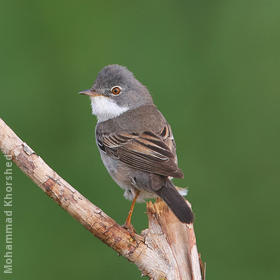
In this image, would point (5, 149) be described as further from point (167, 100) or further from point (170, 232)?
point (167, 100)

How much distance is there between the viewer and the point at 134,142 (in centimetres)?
607

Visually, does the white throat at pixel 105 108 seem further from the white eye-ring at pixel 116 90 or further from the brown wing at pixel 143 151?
the brown wing at pixel 143 151

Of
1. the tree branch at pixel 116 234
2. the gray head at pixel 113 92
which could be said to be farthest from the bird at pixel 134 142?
the tree branch at pixel 116 234

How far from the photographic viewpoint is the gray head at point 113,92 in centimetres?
676

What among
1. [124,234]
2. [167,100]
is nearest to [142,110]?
[167,100]

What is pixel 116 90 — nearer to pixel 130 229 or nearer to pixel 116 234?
pixel 130 229

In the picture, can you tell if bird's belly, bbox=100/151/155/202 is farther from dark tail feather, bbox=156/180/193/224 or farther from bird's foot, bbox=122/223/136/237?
bird's foot, bbox=122/223/136/237

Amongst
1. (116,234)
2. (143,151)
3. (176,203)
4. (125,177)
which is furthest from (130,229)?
(143,151)

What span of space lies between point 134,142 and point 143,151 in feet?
0.87

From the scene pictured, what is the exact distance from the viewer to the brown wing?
551 cm

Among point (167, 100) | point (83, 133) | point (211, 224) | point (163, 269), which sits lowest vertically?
point (163, 269)

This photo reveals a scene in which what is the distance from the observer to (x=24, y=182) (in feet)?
23.6

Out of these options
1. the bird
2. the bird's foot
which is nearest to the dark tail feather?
the bird

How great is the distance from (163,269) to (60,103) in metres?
3.40
